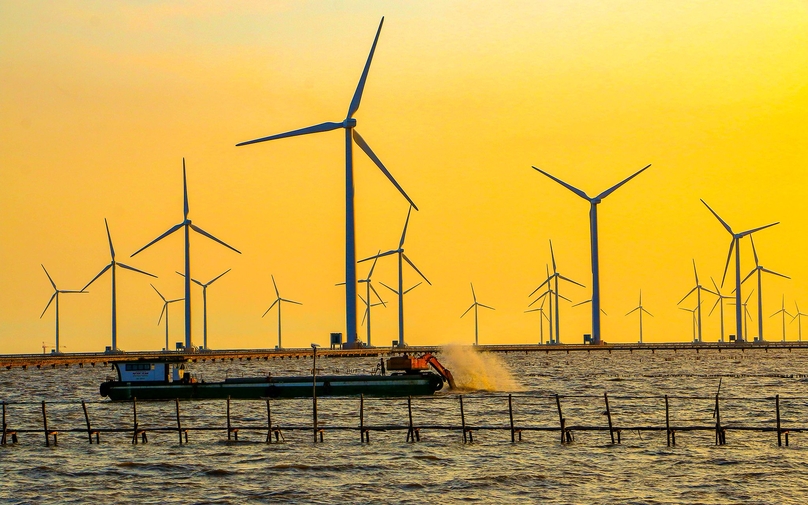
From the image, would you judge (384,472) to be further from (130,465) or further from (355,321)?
(355,321)

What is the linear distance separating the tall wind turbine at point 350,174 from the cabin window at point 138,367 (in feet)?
120

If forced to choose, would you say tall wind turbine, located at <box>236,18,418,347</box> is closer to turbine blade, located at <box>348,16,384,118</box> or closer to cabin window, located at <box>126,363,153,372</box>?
turbine blade, located at <box>348,16,384,118</box>

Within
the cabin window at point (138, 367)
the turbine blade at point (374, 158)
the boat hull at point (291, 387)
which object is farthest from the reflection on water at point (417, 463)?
the turbine blade at point (374, 158)

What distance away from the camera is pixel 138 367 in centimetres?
10419

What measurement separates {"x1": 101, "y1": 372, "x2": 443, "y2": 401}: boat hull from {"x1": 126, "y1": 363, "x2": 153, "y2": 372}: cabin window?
1229mm

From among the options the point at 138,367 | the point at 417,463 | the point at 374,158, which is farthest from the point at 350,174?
the point at 417,463

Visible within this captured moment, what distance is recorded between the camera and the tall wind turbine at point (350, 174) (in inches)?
5428

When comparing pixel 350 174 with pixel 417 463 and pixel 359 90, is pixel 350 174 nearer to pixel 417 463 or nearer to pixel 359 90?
pixel 359 90

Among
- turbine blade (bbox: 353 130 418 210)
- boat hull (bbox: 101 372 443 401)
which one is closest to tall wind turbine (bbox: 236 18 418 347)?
turbine blade (bbox: 353 130 418 210)

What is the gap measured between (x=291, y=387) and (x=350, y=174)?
4918cm

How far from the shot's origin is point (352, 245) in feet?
460

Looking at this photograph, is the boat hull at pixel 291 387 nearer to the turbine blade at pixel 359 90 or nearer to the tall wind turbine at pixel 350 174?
the tall wind turbine at pixel 350 174

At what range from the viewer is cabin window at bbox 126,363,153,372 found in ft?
340

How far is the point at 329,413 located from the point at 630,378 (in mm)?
64132
